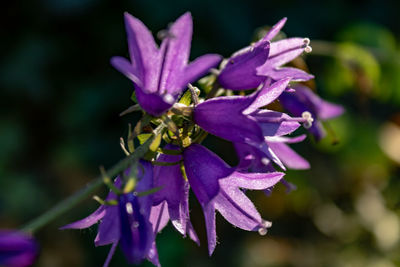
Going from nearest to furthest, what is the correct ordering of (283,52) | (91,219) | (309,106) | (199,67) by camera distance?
(199,67)
(91,219)
(283,52)
(309,106)

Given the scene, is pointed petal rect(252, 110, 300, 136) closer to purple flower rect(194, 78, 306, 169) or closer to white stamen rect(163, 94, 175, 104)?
purple flower rect(194, 78, 306, 169)

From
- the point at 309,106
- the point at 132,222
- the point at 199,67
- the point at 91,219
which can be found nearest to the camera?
the point at 199,67

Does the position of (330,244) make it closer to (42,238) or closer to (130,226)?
(42,238)

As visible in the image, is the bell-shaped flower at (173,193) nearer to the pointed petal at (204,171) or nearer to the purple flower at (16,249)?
the pointed petal at (204,171)

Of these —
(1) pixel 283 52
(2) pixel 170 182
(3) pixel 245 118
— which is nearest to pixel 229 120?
(3) pixel 245 118

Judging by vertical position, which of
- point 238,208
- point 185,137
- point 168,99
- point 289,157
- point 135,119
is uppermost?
point 168,99

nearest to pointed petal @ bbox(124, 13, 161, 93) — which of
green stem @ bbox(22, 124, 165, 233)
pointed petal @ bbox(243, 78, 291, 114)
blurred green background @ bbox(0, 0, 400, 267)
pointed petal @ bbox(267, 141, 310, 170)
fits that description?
green stem @ bbox(22, 124, 165, 233)

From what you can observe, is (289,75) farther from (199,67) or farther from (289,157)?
(199,67)
